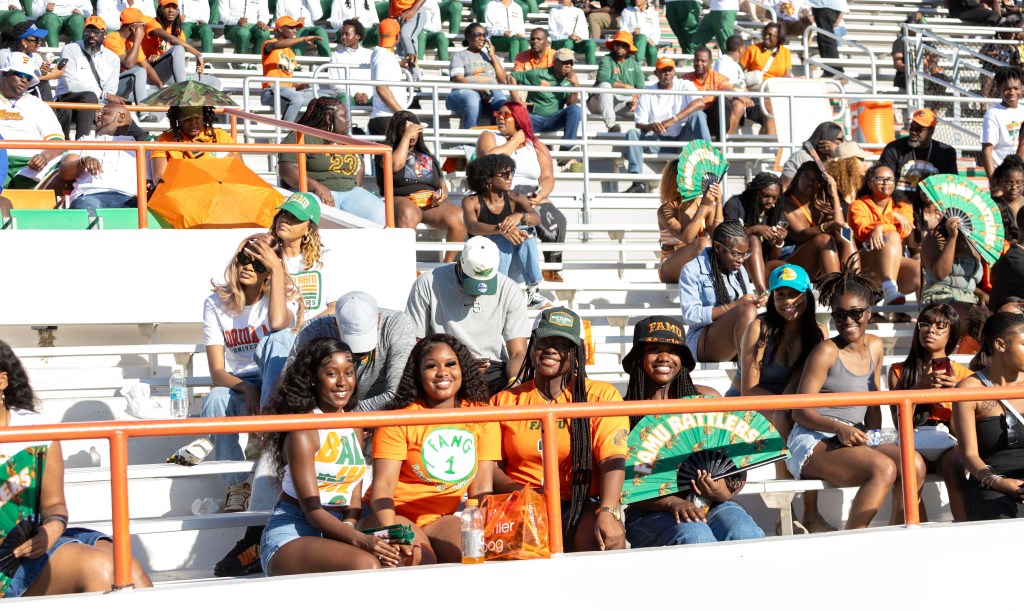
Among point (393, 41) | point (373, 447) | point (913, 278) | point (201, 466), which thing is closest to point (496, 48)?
point (393, 41)

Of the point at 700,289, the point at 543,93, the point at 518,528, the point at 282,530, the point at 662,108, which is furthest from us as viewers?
the point at 543,93

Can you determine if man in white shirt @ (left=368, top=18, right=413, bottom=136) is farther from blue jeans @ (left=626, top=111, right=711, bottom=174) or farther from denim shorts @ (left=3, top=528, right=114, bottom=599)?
denim shorts @ (left=3, top=528, right=114, bottom=599)

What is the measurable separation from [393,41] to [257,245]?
7.11 metres

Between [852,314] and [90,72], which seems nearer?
[852,314]

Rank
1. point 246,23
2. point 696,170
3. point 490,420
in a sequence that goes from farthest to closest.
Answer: point 246,23
point 696,170
point 490,420

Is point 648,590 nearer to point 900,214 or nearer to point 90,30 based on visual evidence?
point 900,214

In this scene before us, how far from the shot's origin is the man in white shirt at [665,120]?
12828 millimetres

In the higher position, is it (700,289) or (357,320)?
(357,320)

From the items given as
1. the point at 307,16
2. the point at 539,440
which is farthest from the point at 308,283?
the point at 307,16

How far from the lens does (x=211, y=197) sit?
9.27 m

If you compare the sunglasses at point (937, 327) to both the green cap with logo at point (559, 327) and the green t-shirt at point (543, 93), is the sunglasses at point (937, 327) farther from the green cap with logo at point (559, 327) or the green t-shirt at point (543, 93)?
the green t-shirt at point (543, 93)

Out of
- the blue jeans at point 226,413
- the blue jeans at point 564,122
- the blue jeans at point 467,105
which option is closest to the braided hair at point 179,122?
the blue jeans at point 226,413

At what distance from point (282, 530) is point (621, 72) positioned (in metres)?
10.0

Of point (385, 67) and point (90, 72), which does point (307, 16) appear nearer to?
point (385, 67)
